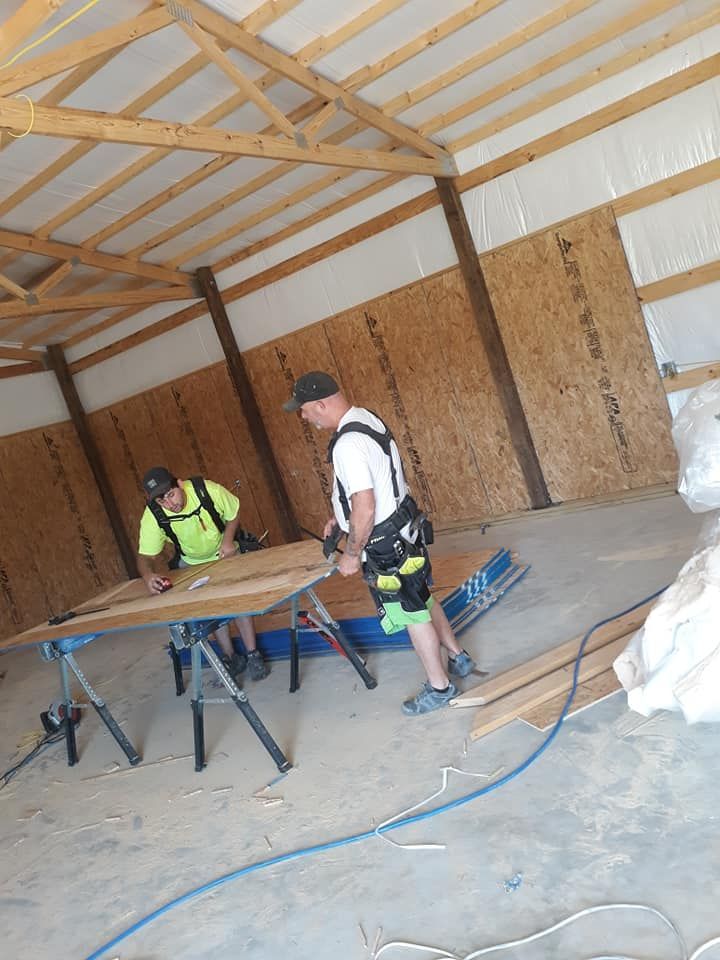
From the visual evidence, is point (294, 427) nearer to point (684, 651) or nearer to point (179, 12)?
point (179, 12)

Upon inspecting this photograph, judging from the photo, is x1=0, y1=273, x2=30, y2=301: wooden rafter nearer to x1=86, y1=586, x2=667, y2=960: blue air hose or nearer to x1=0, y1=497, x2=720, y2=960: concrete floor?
x1=0, y1=497, x2=720, y2=960: concrete floor

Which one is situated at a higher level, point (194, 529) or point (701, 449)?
point (194, 529)

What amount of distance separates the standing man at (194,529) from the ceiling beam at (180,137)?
1.92m

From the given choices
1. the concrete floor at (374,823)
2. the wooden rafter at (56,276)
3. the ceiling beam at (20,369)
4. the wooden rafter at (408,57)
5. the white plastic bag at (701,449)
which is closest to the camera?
the concrete floor at (374,823)

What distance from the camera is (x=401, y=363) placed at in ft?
25.5

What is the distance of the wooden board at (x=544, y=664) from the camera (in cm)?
353

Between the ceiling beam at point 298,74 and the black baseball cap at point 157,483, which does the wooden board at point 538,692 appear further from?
the ceiling beam at point 298,74

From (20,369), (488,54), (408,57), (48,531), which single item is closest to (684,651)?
(408,57)

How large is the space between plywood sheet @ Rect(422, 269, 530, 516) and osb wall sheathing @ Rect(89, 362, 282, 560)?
285 centimetres

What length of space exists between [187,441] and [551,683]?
708 centimetres

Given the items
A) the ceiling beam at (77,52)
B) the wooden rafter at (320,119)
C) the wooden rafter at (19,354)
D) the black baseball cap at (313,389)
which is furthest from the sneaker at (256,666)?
the wooden rafter at (19,354)

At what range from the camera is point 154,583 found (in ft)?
14.2

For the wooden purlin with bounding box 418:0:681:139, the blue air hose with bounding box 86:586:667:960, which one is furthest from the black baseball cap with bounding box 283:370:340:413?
the wooden purlin with bounding box 418:0:681:139

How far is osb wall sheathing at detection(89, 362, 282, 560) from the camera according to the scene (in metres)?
9.23
